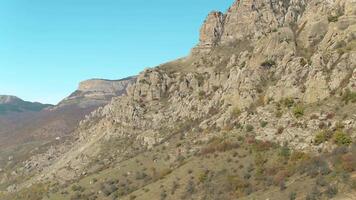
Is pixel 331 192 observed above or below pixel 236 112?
below

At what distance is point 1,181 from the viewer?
7042 inches

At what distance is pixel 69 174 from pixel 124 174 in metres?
30.6

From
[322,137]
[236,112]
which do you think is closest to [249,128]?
[236,112]

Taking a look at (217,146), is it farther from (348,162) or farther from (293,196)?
(293,196)

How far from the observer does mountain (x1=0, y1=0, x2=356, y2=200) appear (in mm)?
75000

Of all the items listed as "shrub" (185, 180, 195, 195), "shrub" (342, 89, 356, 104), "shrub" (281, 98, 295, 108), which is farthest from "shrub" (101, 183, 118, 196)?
"shrub" (342, 89, 356, 104)

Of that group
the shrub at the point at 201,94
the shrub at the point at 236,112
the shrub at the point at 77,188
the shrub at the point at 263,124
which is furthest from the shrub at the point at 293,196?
the shrub at the point at 201,94

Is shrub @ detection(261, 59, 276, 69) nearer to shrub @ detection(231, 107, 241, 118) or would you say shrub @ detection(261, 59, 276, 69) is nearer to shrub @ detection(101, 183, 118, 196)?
shrub @ detection(231, 107, 241, 118)

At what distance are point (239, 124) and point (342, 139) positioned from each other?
26887 mm

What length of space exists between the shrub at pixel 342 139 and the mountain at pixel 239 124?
0.64 feet

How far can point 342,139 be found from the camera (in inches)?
2854

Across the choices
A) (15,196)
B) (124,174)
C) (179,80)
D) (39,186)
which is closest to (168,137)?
(124,174)

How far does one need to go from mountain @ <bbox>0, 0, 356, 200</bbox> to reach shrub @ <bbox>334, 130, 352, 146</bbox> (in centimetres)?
20

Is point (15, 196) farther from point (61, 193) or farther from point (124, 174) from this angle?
point (124, 174)
